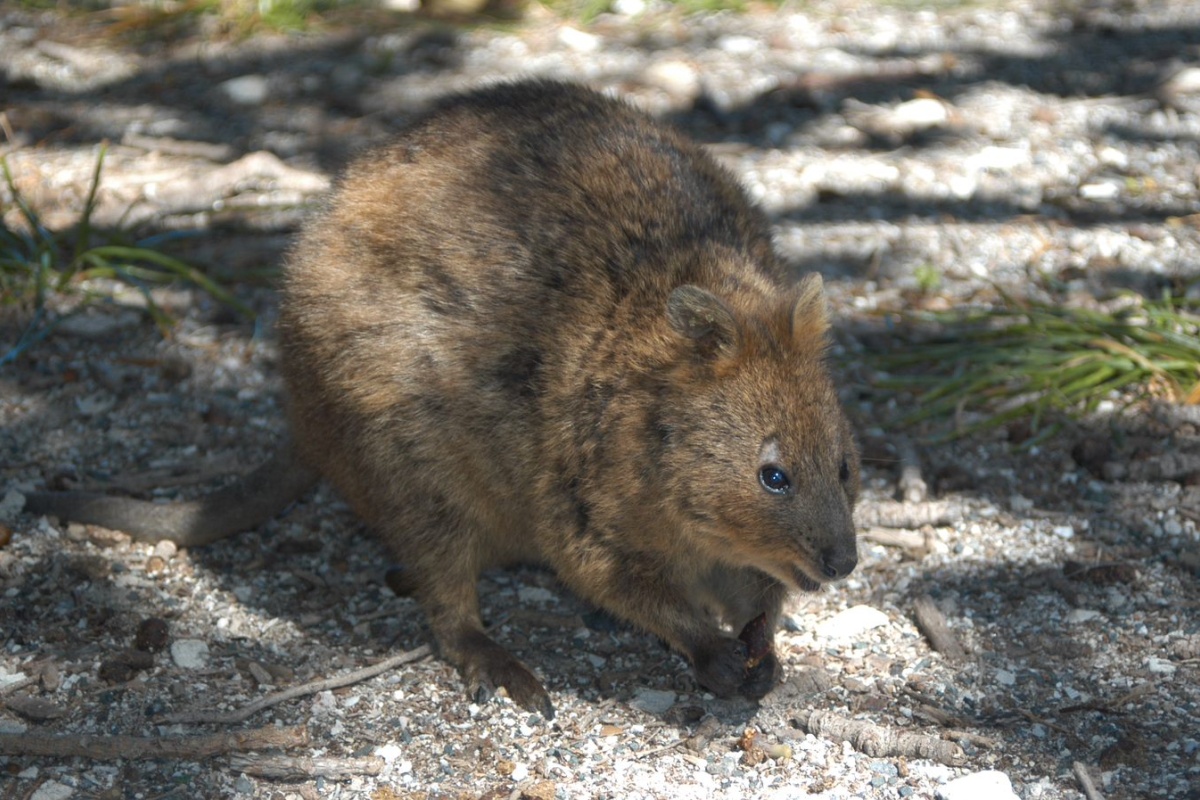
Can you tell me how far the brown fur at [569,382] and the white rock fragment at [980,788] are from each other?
2.05ft

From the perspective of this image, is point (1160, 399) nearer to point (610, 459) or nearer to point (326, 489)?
point (610, 459)

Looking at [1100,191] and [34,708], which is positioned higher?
[1100,191]

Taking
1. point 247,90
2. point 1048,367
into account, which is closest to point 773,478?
point 1048,367

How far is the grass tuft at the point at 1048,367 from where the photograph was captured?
5.14 m

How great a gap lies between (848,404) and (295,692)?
8.10ft

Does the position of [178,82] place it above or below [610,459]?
below

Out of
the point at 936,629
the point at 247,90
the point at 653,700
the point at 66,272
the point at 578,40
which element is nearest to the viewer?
the point at 653,700

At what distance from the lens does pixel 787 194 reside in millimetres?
6668

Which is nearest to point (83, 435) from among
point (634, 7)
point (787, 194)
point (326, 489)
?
point (326, 489)

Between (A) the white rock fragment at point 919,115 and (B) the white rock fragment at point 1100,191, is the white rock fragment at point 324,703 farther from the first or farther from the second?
(A) the white rock fragment at point 919,115

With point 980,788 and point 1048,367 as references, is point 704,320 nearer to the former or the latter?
point 980,788

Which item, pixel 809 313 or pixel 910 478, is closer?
pixel 809 313

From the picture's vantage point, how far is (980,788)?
11.7 ft

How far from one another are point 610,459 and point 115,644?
5.29 ft
